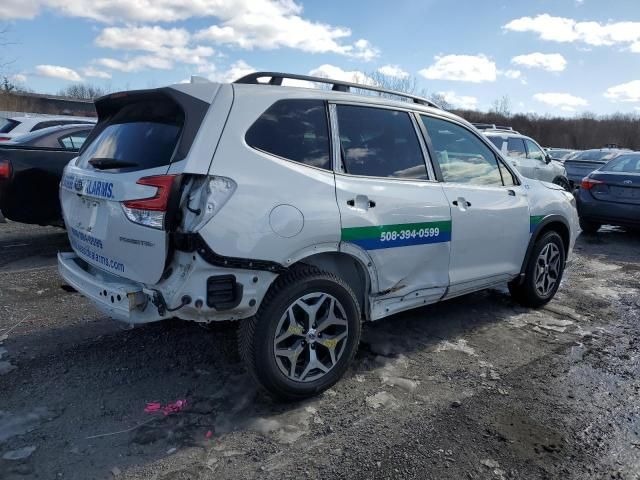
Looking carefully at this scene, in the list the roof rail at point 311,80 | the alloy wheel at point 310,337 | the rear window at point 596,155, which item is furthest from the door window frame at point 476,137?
the rear window at point 596,155

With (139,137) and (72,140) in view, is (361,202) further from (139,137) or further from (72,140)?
(72,140)

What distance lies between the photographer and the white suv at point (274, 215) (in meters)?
2.73

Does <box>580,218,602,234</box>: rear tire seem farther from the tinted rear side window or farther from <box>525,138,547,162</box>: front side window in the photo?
the tinted rear side window

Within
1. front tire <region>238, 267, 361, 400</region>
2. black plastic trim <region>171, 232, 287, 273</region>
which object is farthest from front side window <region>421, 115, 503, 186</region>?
black plastic trim <region>171, 232, 287, 273</region>

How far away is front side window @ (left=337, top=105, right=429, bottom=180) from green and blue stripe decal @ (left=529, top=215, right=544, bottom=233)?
1452 millimetres

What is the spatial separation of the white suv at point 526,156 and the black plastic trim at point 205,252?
10.2 meters

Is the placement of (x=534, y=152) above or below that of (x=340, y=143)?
above

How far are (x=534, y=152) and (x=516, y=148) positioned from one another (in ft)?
2.57

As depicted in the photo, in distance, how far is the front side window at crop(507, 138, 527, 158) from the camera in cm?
1219

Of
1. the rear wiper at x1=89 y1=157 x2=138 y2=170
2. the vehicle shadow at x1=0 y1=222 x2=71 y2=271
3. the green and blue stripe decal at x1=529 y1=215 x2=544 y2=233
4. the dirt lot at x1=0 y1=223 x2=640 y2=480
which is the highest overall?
the rear wiper at x1=89 y1=157 x2=138 y2=170

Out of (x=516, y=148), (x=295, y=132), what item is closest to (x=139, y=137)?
(x=295, y=132)

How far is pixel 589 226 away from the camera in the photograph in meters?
9.77

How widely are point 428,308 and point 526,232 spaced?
116 cm

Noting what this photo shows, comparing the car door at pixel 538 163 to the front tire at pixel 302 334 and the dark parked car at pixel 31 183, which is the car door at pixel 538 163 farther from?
the front tire at pixel 302 334
